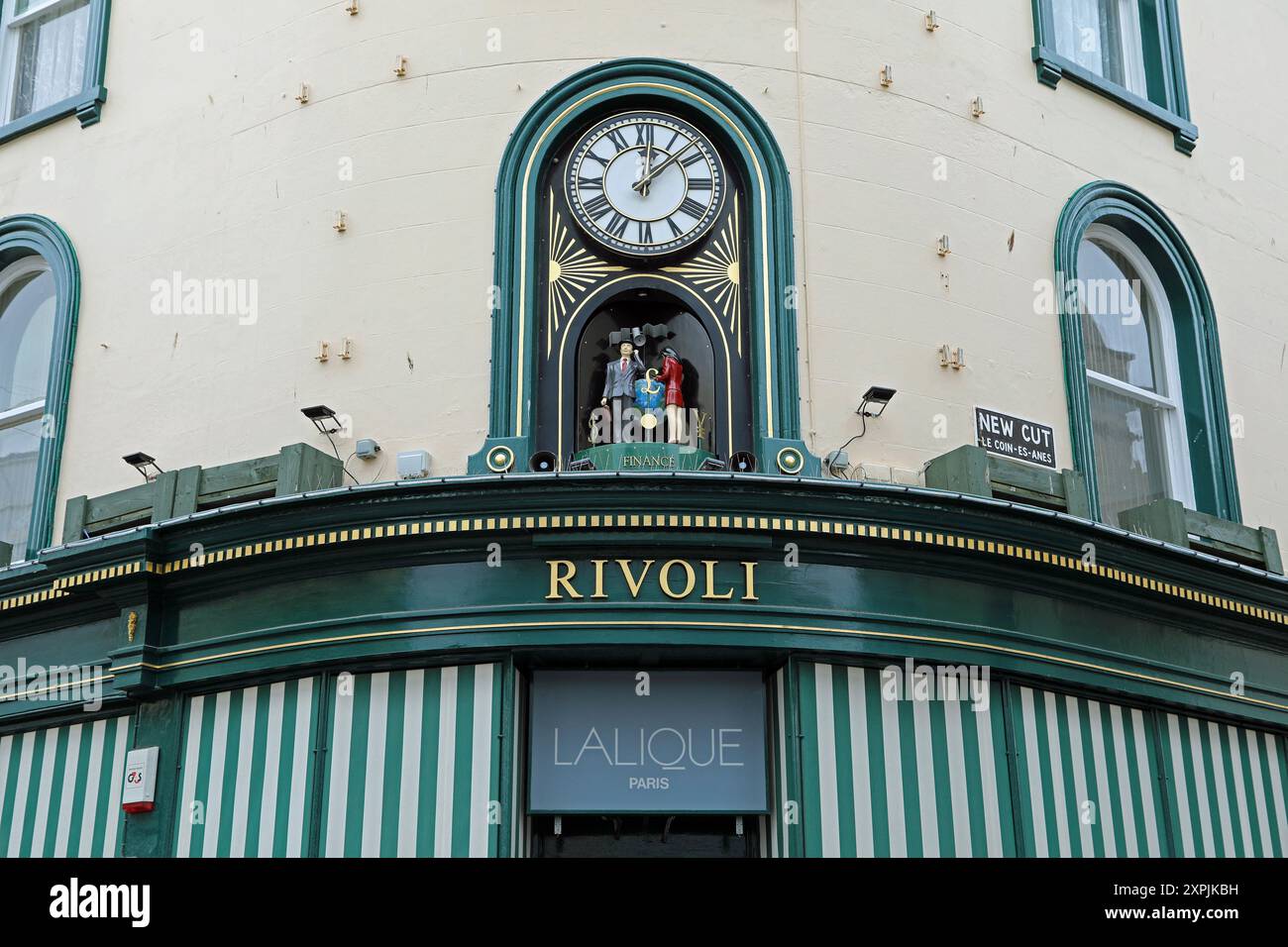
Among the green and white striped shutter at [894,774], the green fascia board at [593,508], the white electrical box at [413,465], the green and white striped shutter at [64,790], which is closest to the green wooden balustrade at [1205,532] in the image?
the green fascia board at [593,508]

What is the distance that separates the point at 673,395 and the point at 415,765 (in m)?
3.87

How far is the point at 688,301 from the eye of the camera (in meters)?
14.8

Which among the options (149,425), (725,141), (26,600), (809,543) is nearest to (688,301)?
(725,141)

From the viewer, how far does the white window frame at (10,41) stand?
62.4 ft

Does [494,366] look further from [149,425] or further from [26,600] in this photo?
[26,600]

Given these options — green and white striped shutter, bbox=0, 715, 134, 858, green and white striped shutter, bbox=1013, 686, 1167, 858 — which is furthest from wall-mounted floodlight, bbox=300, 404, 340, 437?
green and white striped shutter, bbox=1013, 686, 1167, 858

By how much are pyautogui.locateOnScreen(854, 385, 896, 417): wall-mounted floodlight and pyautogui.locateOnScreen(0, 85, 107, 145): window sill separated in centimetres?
905

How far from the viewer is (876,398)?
46.9 feet

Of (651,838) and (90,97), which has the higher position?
(90,97)

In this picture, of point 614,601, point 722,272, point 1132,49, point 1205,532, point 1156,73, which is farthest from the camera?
point 1132,49

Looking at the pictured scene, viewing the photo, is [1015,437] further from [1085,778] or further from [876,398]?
[1085,778]

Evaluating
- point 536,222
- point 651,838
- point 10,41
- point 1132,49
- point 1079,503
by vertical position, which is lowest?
point 651,838

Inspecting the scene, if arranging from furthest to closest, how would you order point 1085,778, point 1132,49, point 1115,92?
point 1132,49
point 1115,92
point 1085,778

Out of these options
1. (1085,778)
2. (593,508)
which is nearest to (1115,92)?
(1085,778)
